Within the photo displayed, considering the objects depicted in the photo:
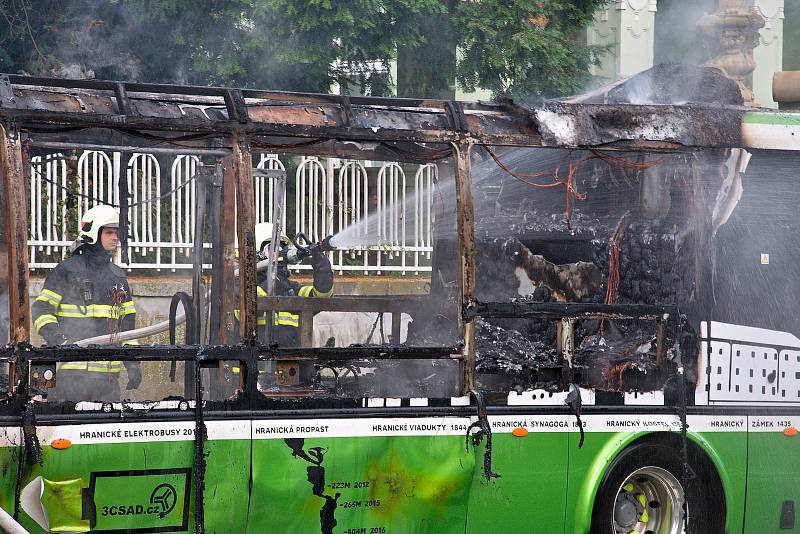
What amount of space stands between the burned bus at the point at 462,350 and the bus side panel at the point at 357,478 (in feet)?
0.04

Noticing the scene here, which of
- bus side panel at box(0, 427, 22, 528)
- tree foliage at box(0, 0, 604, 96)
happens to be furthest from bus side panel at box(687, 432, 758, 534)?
tree foliage at box(0, 0, 604, 96)

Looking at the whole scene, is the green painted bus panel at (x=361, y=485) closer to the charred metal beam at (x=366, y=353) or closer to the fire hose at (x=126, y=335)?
the charred metal beam at (x=366, y=353)

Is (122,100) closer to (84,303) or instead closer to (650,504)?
(84,303)

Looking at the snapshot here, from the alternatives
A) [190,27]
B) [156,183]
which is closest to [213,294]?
[156,183]

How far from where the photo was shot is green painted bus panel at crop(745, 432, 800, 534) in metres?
6.69

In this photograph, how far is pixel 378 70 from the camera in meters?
12.8

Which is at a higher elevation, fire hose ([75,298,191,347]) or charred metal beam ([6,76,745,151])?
charred metal beam ([6,76,745,151])

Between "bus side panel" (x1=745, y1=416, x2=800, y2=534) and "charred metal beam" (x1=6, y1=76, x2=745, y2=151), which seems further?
"bus side panel" (x1=745, y1=416, x2=800, y2=534)

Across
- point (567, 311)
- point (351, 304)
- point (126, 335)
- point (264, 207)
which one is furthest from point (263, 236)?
point (567, 311)

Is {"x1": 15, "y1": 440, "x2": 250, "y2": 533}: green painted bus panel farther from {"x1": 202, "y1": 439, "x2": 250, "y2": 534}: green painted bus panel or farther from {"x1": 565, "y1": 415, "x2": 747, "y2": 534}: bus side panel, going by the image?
{"x1": 565, "y1": 415, "x2": 747, "y2": 534}: bus side panel

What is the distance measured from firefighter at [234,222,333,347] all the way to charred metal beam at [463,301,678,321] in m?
2.30

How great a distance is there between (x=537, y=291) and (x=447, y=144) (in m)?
2.04

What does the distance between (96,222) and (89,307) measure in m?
0.62

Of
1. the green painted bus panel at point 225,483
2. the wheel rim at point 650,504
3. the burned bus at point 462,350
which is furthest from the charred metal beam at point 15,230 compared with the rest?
the wheel rim at point 650,504
